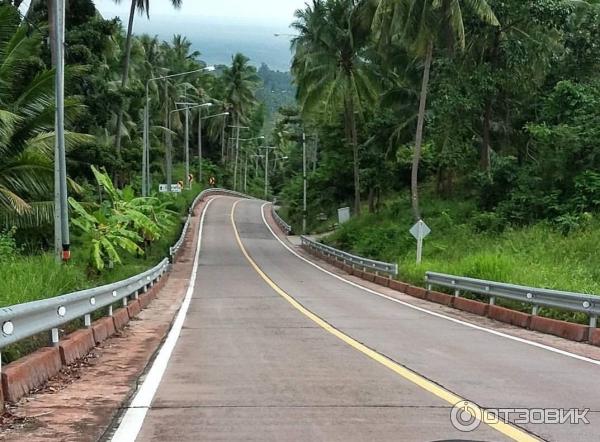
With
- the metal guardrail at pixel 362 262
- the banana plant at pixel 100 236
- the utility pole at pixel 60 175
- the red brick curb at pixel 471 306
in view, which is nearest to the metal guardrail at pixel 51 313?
the utility pole at pixel 60 175

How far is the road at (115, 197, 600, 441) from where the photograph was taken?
591 cm

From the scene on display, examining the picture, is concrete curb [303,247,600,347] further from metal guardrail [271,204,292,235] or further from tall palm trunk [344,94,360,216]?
metal guardrail [271,204,292,235]

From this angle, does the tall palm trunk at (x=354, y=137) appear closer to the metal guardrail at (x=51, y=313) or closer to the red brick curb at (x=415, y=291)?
the red brick curb at (x=415, y=291)

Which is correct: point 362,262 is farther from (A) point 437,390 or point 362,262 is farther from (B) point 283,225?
(B) point 283,225

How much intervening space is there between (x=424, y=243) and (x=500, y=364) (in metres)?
22.4

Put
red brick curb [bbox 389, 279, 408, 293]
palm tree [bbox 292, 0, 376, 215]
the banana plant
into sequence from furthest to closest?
palm tree [bbox 292, 0, 376, 215] → red brick curb [bbox 389, 279, 408, 293] → the banana plant

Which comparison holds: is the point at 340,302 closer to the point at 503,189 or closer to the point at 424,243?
the point at 424,243

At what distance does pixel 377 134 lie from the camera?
4766 cm

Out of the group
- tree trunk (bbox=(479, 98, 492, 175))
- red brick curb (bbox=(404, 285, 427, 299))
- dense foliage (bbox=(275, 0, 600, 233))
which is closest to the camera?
red brick curb (bbox=(404, 285, 427, 299))

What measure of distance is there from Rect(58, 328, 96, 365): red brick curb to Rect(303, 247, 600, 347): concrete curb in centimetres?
857

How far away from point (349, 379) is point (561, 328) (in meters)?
6.88

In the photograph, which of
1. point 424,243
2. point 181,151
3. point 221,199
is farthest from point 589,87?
point 181,151

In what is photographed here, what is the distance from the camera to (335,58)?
43.3 m

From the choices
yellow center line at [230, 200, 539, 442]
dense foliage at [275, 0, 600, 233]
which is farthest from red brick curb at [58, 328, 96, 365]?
dense foliage at [275, 0, 600, 233]
